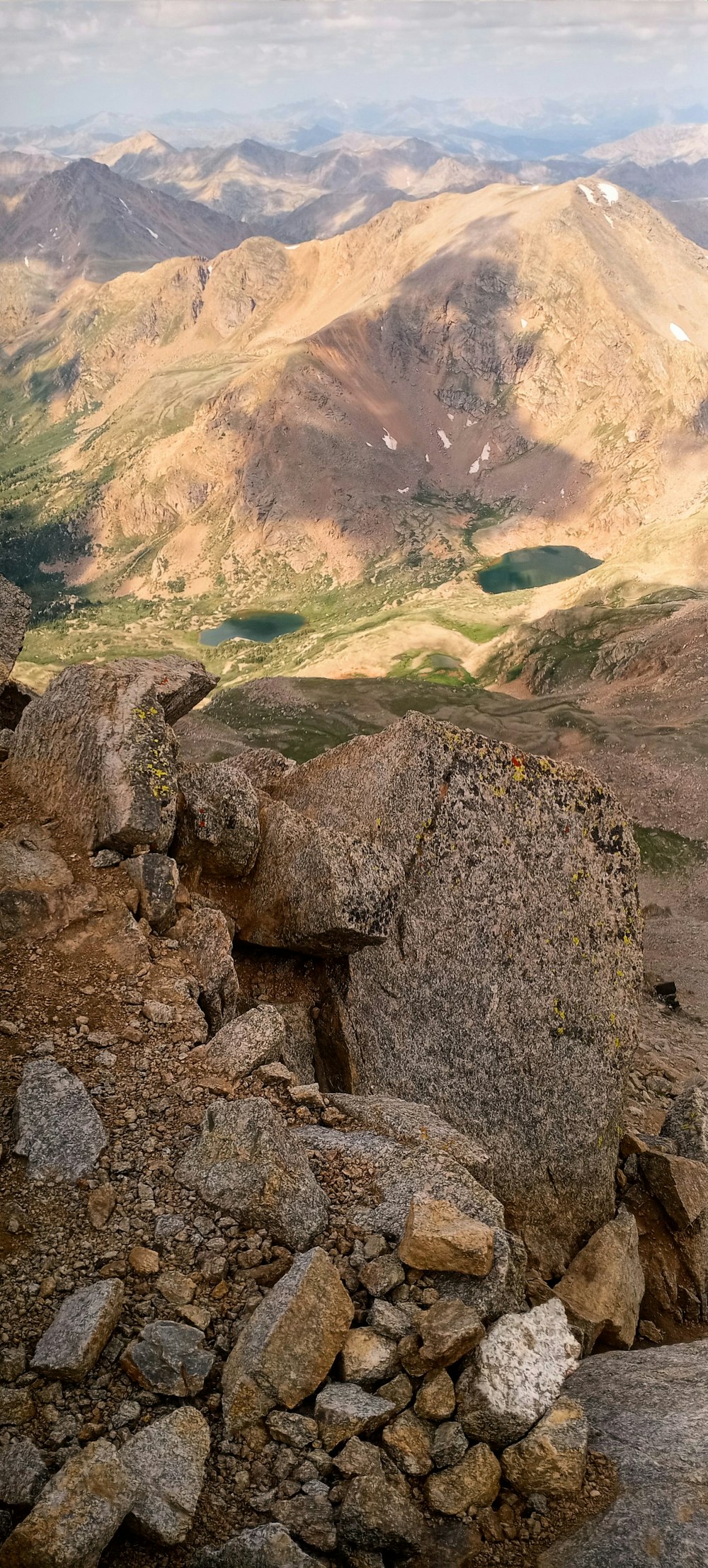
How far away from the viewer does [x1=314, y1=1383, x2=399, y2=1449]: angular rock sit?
7.95 metres

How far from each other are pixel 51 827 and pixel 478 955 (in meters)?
8.18

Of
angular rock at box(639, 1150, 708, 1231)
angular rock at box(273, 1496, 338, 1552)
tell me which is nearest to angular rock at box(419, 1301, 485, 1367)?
angular rock at box(273, 1496, 338, 1552)

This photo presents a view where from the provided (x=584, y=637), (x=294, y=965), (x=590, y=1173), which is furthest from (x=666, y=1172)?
(x=584, y=637)

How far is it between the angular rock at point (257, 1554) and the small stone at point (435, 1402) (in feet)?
5.29

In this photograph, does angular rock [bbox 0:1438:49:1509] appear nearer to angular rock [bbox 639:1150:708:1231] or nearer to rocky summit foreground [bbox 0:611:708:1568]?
rocky summit foreground [bbox 0:611:708:1568]

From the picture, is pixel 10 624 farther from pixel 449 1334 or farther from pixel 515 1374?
pixel 515 1374

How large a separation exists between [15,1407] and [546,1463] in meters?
4.63

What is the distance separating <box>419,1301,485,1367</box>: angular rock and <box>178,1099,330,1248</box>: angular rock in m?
1.59

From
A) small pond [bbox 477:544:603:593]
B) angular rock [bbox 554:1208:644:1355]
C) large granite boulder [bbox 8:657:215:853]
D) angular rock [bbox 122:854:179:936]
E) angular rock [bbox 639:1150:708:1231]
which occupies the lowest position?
small pond [bbox 477:544:603:593]

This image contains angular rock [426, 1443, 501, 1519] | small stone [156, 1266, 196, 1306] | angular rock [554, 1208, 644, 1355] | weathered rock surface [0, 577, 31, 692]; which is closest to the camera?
angular rock [426, 1443, 501, 1519]

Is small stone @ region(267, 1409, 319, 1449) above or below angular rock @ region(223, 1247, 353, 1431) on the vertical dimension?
below

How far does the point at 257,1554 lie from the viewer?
22.9 ft

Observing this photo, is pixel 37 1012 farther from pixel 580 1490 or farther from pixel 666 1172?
pixel 666 1172

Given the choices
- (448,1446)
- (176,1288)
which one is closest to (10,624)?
(176,1288)
